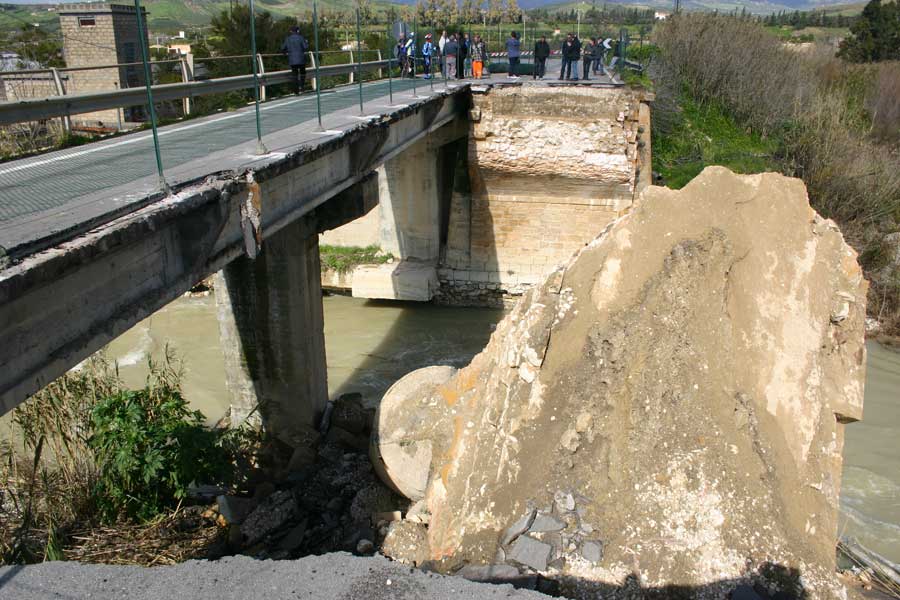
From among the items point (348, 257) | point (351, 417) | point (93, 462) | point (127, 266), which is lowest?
point (351, 417)

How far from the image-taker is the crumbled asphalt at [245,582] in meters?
2.62

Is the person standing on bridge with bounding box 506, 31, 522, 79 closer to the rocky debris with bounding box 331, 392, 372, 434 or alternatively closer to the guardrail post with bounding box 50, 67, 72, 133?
the rocky debris with bounding box 331, 392, 372, 434

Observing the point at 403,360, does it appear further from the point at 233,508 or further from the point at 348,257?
the point at 233,508

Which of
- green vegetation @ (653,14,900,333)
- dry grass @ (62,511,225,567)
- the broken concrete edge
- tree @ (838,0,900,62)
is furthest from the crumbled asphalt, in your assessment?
tree @ (838,0,900,62)

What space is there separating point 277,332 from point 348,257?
349 inches

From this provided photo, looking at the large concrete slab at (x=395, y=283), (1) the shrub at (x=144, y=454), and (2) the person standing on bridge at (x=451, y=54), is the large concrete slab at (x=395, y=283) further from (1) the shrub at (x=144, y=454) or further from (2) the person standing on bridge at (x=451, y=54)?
(1) the shrub at (x=144, y=454)

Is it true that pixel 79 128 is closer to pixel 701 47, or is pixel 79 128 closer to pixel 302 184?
pixel 302 184

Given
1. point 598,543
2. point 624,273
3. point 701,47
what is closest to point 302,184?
point 624,273

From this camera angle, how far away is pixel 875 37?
35781 mm

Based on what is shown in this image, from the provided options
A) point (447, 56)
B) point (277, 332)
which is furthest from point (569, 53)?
point (277, 332)

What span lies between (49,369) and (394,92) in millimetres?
11427

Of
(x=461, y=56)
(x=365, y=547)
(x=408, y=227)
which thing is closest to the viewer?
(x=365, y=547)

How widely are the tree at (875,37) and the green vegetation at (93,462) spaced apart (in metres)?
37.7

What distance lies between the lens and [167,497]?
7375 millimetres
